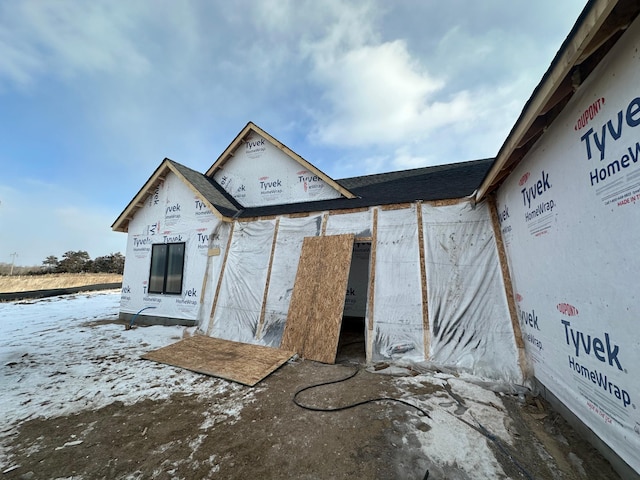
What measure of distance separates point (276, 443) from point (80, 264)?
5003 cm

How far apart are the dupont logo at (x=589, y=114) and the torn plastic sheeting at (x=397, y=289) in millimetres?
3457

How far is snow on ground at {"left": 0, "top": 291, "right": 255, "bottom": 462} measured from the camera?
385cm

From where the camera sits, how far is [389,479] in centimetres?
240

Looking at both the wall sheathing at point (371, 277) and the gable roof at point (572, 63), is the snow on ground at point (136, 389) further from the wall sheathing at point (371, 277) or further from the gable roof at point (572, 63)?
the gable roof at point (572, 63)

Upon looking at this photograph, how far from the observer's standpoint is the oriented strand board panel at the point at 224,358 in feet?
15.9

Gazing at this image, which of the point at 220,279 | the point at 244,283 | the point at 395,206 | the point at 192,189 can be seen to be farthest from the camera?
the point at 192,189

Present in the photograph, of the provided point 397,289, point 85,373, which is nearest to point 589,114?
point 397,289

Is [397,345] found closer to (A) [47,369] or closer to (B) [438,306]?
(B) [438,306]

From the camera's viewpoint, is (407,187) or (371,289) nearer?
(371,289)

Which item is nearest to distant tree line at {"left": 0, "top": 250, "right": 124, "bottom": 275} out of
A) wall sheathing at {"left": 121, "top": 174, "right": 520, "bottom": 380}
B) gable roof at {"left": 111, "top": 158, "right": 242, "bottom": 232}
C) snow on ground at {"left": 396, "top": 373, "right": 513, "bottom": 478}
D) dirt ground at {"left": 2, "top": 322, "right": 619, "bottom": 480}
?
gable roof at {"left": 111, "top": 158, "right": 242, "bottom": 232}

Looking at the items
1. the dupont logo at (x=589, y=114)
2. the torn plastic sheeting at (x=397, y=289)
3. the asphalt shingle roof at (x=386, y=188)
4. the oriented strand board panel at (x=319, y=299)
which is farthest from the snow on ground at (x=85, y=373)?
the dupont logo at (x=589, y=114)

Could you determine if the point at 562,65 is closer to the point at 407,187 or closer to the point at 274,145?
the point at 407,187

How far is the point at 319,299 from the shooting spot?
20.0 ft

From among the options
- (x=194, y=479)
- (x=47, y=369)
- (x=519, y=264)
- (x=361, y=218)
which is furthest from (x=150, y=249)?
(x=519, y=264)
